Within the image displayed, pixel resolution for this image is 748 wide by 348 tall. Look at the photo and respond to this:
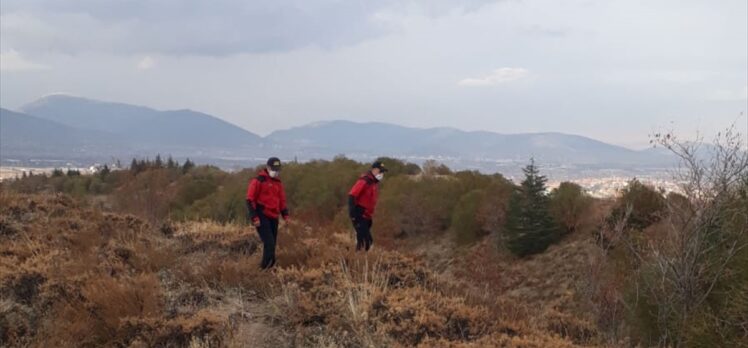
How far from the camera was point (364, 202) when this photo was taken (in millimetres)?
10602

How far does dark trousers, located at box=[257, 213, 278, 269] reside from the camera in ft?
27.8

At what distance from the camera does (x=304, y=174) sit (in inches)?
1494

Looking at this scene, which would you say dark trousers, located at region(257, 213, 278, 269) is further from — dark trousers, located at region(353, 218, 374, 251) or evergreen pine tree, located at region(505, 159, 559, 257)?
evergreen pine tree, located at region(505, 159, 559, 257)

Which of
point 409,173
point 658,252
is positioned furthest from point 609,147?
point 658,252

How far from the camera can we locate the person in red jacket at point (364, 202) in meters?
10.5

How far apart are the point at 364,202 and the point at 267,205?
2.04 metres

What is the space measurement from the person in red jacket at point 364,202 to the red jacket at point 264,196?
158cm

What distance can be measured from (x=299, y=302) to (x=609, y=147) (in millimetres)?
201382

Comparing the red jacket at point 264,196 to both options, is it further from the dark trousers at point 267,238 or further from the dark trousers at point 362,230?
the dark trousers at point 362,230

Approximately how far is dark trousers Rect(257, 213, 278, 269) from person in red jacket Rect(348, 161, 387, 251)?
67.3 inches

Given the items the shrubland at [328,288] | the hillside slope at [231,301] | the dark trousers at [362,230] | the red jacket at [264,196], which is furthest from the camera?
the dark trousers at [362,230]

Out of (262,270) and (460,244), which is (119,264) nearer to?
(262,270)

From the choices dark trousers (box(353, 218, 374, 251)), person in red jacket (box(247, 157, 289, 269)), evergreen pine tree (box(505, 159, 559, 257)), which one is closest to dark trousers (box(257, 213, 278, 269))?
person in red jacket (box(247, 157, 289, 269))

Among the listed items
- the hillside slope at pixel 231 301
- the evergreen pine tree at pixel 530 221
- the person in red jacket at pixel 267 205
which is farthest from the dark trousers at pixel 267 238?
the evergreen pine tree at pixel 530 221
